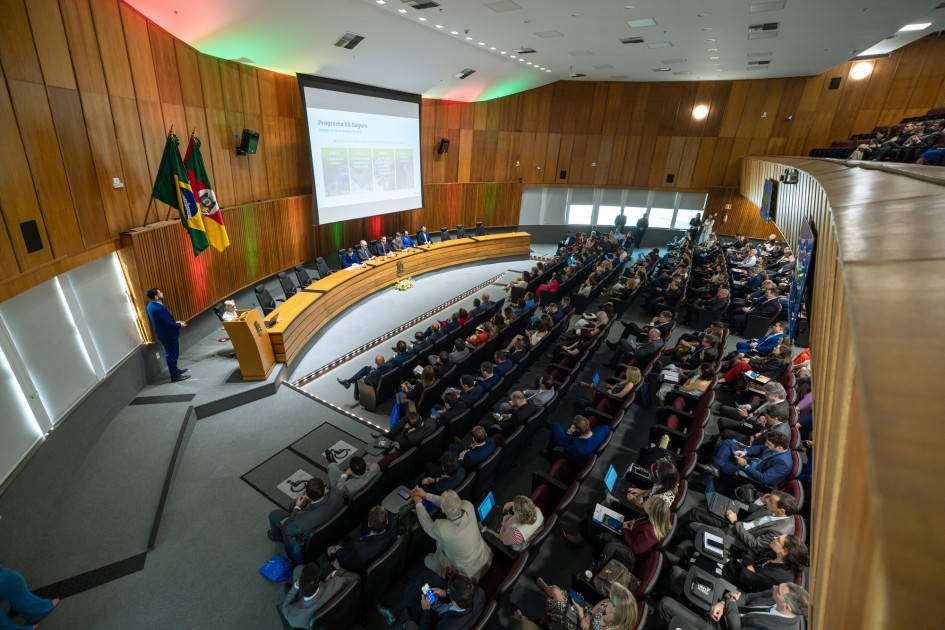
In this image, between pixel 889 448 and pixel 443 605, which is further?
pixel 443 605

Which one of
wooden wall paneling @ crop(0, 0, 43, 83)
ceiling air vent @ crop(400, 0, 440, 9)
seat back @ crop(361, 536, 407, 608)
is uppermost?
ceiling air vent @ crop(400, 0, 440, 9)

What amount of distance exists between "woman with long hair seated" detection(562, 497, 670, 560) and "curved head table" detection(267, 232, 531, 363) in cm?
532

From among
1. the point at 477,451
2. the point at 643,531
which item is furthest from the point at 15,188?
the point at 643,531

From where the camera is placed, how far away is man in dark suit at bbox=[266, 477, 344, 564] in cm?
344

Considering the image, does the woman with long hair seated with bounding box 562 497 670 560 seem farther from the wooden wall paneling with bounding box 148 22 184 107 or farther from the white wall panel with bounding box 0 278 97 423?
the wooden wall paneling with bounding box 148 22 184 107

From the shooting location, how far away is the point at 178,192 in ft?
20.1

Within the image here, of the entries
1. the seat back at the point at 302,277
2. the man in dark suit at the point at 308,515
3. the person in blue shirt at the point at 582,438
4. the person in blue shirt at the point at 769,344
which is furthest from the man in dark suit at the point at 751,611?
the seat back at the point at 302,277

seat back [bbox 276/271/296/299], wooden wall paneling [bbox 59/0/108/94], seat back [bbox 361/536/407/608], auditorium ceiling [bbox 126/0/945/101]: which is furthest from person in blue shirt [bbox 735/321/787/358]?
wooden wall paneling [bbox 59/0/108/94]

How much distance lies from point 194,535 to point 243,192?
6.63 meters

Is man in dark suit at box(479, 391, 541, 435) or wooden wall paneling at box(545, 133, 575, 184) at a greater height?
wooden wall paneling at box(545, 133, 575, 184)

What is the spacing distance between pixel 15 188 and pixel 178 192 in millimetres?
2304

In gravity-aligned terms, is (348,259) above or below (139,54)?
below

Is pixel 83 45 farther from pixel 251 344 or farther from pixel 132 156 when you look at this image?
pixel 251 344

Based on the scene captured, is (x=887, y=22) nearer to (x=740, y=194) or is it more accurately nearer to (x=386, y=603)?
(x=740, y=194)
